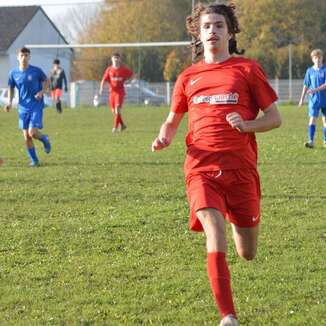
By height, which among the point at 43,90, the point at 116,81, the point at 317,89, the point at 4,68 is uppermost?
the point at 43,90

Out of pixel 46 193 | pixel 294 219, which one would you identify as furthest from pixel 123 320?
pixel 46 193

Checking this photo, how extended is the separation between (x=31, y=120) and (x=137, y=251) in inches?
292

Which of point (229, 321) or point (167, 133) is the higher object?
point (167, 133)

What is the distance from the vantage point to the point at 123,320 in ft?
17.1

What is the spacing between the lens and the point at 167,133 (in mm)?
5312

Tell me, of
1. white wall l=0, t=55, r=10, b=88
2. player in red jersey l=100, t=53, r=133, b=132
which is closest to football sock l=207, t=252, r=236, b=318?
player in red jersey l=100, t=53, r=133, b=132

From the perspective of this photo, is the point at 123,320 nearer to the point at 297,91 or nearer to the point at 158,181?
the point at 158,181

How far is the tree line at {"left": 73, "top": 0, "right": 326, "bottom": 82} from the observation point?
5194 cm

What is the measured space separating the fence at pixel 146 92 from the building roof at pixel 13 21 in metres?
9.41

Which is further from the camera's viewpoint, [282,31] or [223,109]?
[282,31]

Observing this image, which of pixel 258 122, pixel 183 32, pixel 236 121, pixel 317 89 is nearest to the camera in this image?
pixel 236 121

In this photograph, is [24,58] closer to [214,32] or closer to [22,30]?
[214,32]

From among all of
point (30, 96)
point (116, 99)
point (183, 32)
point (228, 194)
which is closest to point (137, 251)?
point (228, 194)

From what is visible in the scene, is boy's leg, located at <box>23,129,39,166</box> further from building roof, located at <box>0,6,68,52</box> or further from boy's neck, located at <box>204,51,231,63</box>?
building roof, located at <box>0,6,68,52</box>
